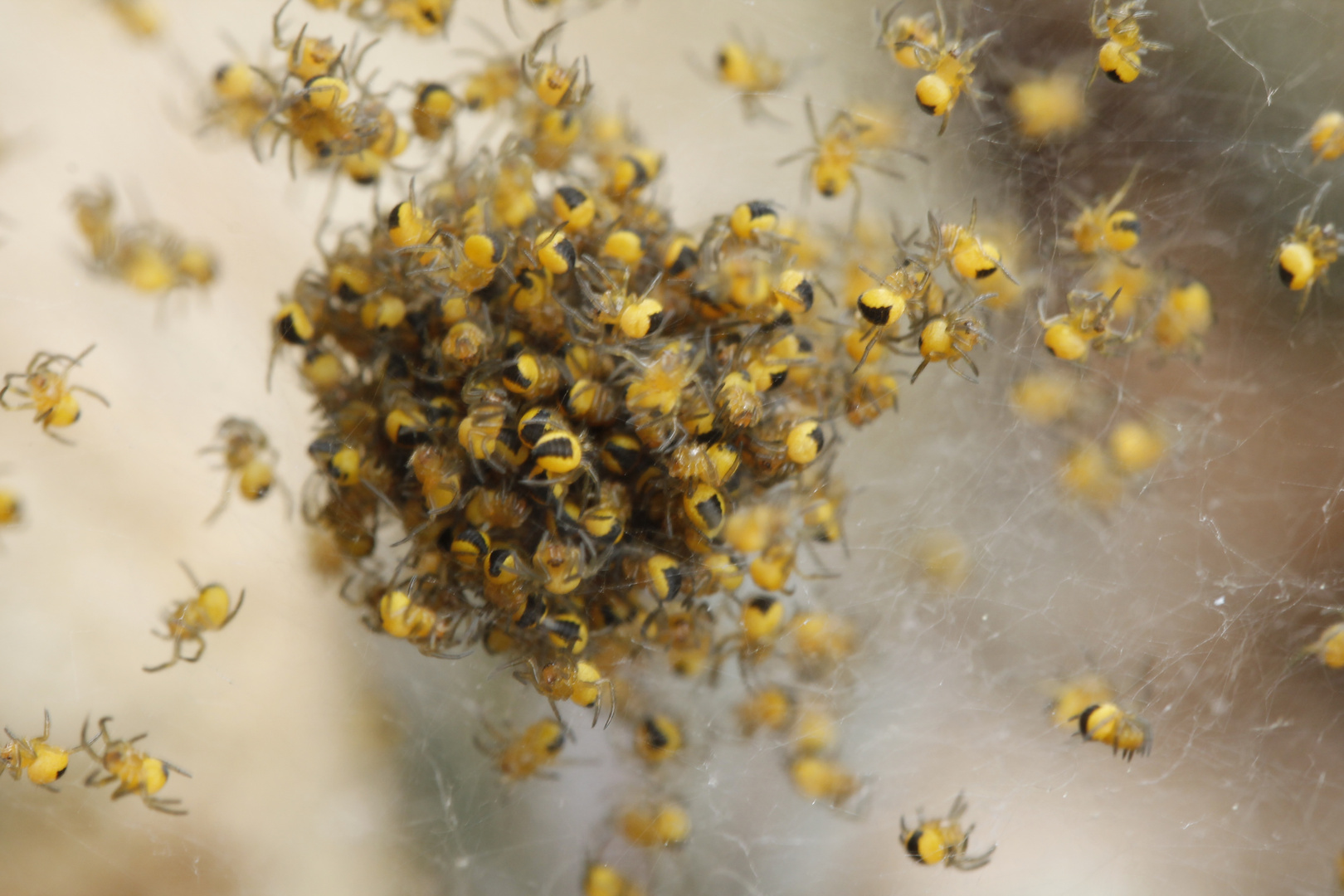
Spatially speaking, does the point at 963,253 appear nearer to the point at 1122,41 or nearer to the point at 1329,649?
the point at 1122,41

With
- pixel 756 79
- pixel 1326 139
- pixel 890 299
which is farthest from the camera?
pixel 756 79

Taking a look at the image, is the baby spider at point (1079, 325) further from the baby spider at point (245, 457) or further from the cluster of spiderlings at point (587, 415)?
the baby spider at point (245, 457)

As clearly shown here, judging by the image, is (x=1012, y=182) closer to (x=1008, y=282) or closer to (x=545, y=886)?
(x=1008, y=282)

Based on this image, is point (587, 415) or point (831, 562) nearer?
point (587, 415)

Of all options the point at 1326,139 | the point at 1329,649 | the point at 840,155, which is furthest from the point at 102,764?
the point at 1326,139

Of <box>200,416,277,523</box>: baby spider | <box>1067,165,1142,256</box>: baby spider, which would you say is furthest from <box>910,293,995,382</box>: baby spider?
<box>200,416,277,523</box>: baby spider

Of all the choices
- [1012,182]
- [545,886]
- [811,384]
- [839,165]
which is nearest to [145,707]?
[545,886]

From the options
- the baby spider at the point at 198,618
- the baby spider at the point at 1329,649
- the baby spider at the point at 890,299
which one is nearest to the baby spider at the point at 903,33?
the baby spider at the point at 890,299
